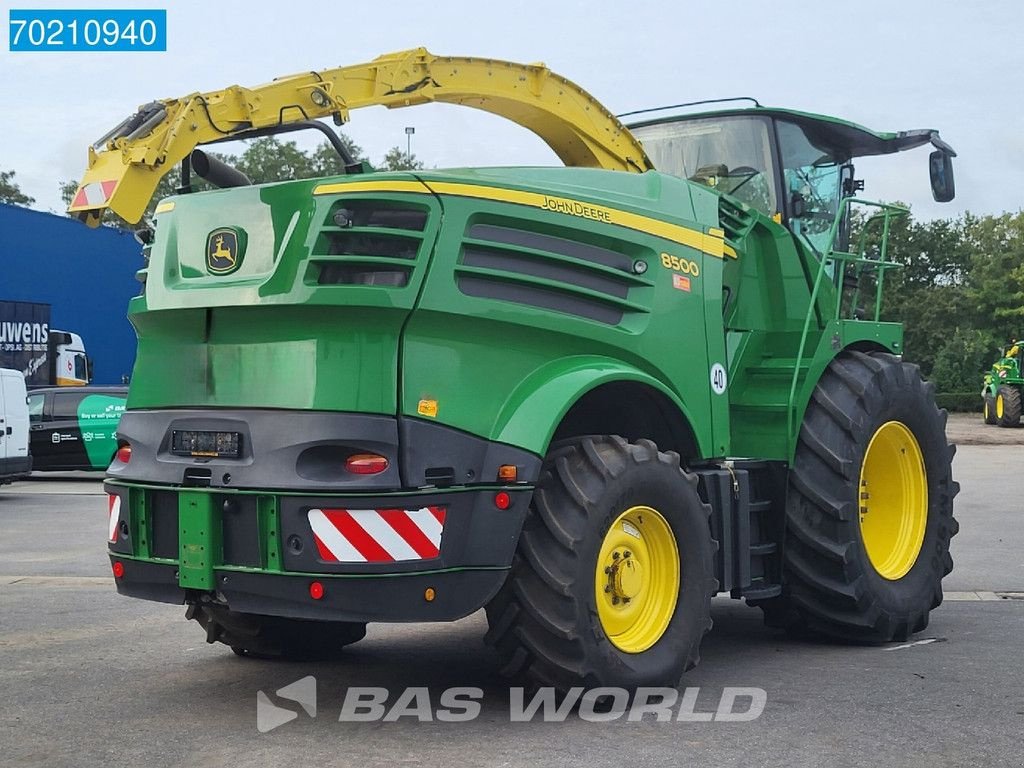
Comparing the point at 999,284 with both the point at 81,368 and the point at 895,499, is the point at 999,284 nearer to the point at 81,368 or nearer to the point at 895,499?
the point at 81,368

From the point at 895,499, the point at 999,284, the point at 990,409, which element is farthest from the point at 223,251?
the point at 999,284

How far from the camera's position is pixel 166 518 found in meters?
5.96

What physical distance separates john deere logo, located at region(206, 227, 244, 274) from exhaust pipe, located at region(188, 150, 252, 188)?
0.65m

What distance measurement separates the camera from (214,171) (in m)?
6.67

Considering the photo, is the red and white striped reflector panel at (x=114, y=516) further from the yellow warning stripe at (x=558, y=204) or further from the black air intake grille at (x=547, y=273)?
the black air intake grille at (x=547, y=273)

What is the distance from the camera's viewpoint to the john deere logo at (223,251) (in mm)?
5980

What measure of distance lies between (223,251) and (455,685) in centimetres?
228

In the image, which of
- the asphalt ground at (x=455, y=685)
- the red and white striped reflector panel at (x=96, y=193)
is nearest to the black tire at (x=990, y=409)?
the asphalt ground at (x=455, y=685)

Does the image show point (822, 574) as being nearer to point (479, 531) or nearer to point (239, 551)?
point (479, 531)

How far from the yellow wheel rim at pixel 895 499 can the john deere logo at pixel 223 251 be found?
4.04 m

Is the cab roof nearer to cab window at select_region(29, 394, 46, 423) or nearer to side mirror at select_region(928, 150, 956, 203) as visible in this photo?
side mirror at select_region(928, 150, 956, 203)

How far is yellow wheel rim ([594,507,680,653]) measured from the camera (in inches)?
239

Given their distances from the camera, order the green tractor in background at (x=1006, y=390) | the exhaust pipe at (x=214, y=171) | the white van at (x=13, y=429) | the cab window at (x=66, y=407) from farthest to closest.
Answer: the green tractor in background at (x=1006, y=390) → the cab window at (x=66, y=407) → the white van at (x=13, y=429) → the exhaust pipe at (x=214, y=171)

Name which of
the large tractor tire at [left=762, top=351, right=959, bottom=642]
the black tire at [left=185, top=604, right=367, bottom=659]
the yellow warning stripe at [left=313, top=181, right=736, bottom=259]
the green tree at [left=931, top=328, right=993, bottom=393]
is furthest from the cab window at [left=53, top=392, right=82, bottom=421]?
the green tree at [left=931, top=328, right=993, bottom=393]
